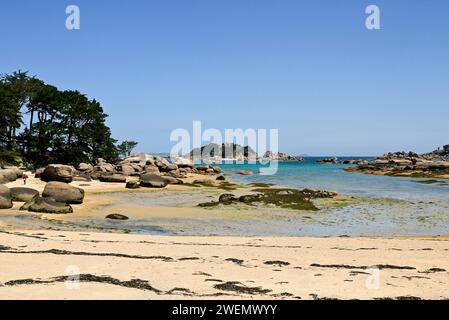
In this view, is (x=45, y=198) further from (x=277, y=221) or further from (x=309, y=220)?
(x=309, y=220)

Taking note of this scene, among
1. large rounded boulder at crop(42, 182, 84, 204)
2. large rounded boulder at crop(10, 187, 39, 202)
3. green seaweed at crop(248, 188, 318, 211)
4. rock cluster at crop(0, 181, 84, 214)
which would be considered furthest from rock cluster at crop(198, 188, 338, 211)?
large rounded boulder at crop(10, 187, 39, 202)

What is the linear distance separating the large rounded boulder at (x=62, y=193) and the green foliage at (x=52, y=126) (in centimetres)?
3021

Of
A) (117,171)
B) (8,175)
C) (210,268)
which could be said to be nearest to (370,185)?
(117,171)

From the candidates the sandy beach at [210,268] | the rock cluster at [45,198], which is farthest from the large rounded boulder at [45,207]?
the sandy beach at [210,268]

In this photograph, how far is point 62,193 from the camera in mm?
28859

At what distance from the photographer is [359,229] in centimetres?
2398

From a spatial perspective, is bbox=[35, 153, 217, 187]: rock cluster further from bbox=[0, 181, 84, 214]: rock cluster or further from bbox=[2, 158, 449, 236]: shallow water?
bbox=[0, 181, 84, 214]: rock cluster

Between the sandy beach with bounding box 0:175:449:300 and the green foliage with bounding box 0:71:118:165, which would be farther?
the green foliage with bounding box 0:71:118:165

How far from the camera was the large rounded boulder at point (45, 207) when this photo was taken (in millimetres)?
24453

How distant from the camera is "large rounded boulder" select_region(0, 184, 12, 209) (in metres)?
24.7

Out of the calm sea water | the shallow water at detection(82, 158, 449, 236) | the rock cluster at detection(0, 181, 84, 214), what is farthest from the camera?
the calm sea water

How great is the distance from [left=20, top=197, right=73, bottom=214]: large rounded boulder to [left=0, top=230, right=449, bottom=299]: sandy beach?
7.00m

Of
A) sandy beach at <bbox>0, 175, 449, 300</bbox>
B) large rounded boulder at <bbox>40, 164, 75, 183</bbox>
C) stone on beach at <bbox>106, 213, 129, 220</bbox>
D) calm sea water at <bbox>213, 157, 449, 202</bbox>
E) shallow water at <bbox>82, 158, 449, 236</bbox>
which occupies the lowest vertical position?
calm sea water at <bbox>213, 157, 449, 202</bbox>

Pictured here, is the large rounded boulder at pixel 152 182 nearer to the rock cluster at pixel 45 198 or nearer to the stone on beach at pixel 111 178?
the stone on beach at pixel 111 178
